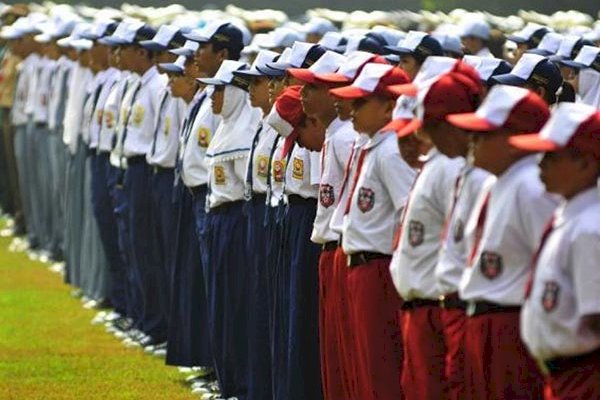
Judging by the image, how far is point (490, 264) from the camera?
357 inches

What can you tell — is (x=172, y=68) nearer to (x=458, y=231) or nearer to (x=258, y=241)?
(x=258, y=241)

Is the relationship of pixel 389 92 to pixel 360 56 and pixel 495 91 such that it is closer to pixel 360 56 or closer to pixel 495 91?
pixel 360 56

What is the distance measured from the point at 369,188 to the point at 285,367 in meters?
2.34

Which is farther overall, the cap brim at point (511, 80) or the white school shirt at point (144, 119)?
the white school shirt at point (144, 119)

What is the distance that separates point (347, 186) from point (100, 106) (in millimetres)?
8410

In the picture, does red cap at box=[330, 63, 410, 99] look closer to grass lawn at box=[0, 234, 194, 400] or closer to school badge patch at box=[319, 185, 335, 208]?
school badge patch at box=[319, 185, 335, 208]

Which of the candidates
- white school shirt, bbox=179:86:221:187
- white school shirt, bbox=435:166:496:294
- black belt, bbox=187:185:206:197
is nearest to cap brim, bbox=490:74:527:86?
white school shirt, bbox=435:166:496:294

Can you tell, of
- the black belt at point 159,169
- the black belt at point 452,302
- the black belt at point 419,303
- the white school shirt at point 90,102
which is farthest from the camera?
the white school shirt at point 90,102

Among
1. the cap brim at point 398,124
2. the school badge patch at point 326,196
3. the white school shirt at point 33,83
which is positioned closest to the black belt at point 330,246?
the school badge patch at point 326,196

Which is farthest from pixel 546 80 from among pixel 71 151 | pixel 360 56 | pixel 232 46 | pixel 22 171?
pixel 22 171

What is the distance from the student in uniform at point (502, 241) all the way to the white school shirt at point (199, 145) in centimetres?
609

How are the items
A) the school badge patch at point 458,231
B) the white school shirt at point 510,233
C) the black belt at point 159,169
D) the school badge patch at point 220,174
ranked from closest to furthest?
the white school shirt at point 510,233 < the school badge patch at point 458,231 < the school badge patch at point 220,174 < the black belt at point 159,169

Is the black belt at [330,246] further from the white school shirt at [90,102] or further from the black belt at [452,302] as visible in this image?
the white school shirt at [90,102]

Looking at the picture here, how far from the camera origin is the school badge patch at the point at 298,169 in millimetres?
12484
